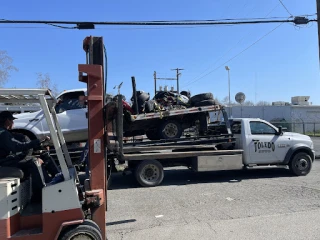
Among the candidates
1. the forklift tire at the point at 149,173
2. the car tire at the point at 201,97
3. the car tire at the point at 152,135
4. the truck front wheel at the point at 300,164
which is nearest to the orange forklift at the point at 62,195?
the forklift tire at the point at 149,173

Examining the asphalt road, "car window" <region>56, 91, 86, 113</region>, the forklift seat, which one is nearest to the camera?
the forklift seat

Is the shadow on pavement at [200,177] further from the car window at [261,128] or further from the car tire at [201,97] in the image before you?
the car tire at [201,97]

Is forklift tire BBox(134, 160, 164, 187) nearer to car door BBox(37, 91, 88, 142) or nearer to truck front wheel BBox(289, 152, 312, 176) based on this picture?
car door BBox(37, 91, 88, 142)

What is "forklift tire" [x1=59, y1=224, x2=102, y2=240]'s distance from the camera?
415 centimetres

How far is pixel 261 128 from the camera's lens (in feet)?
36.2

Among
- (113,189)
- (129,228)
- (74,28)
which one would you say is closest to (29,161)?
(129,228)

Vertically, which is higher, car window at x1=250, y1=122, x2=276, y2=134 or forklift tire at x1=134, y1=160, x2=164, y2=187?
car window at x1=250, y1=122, x2=276, y2=134

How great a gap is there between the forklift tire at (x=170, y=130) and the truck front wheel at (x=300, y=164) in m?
4.04

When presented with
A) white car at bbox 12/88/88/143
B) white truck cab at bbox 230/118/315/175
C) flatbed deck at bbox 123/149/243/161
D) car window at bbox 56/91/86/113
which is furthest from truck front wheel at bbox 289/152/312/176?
car window at bbox 56/91/86/113

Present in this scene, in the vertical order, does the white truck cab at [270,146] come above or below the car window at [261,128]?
below

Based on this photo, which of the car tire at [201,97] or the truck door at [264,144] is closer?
the truck door at [264,144]

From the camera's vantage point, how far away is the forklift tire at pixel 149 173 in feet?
30.9

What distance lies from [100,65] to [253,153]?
726 cm

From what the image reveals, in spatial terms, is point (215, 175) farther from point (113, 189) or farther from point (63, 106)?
point (63, 106)
